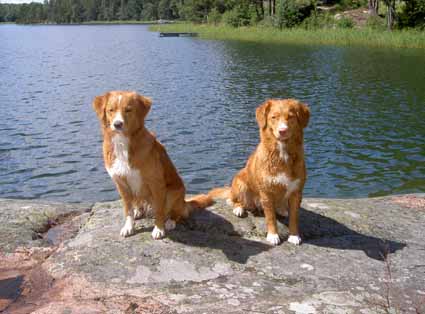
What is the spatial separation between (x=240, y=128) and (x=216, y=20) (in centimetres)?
6950

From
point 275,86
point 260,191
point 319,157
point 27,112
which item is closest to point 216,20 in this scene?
point 275,86

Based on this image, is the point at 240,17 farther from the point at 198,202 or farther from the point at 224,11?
the point at 198,202

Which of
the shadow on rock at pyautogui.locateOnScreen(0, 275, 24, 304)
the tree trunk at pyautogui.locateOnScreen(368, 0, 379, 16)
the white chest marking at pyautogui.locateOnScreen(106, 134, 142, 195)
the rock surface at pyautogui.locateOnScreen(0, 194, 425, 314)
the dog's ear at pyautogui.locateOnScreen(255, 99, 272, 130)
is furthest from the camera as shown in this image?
the tree trunk at pyautogui.locateOnScreen(368, 0, 379, 16)

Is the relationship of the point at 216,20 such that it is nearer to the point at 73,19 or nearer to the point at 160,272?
the point at 160,272

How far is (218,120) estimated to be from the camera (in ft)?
55.2

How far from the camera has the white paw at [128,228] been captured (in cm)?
527

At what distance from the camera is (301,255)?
196 inches

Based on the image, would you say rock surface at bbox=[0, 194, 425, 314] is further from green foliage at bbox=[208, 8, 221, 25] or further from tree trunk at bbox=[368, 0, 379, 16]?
green foliage at bbox=[208, 8, 221, 25]

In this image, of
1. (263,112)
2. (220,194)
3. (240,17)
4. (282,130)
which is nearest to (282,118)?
(282,130)

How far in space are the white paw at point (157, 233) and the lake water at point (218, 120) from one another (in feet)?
17.6

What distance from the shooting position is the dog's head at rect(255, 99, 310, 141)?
15.7 feet

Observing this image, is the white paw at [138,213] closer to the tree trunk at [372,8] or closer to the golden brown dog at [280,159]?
the golden brown dog at [280,159]

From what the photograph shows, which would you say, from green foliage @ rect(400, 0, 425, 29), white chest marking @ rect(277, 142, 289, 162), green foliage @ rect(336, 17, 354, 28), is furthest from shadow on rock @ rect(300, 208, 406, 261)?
green foliage @ rect(336, 17, 354, 28)

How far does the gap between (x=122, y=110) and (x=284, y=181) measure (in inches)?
74.7
